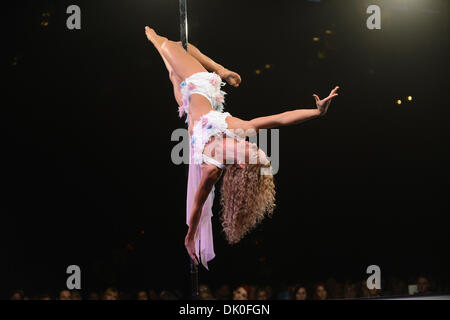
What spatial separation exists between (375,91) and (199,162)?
7.55 feet

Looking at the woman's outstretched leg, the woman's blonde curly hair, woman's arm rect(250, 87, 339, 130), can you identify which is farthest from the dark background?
woman's arm rect(250, 87, 339, 130)

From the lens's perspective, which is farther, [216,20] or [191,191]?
[216,20]

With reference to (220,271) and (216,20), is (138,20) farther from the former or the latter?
(220,271)

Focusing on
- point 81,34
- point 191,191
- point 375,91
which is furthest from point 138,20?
point 375,91

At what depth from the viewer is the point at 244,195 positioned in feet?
8.22

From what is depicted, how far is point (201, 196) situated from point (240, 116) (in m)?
1.56

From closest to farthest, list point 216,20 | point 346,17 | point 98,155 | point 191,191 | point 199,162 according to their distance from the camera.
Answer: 1. point 199,162
2. point 191,191
3. point 98,155
4. point 216,20
5. point 346,17

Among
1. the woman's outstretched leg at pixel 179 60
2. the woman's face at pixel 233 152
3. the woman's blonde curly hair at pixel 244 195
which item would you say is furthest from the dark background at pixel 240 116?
the woman's face at pixel 233 152

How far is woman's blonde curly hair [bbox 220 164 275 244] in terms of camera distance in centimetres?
249

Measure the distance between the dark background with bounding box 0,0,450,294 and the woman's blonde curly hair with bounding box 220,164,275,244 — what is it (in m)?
1.27

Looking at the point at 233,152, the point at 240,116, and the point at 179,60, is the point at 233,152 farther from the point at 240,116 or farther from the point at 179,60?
the point at 240,116

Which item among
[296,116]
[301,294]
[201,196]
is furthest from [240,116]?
[296,116]

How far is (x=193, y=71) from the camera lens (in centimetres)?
264

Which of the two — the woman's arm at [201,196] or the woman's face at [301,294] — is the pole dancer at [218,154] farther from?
the woman's face at [301,294]
